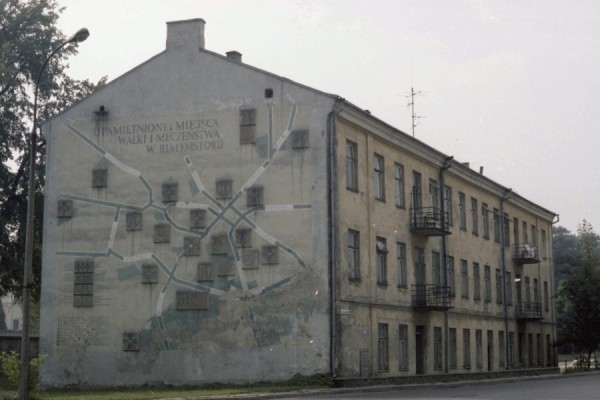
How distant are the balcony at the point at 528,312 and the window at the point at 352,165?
21.8m

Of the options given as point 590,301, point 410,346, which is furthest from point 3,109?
point 590,301

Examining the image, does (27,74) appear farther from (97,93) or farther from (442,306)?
(442,306)

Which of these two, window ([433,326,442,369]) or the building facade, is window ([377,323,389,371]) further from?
window ([433,326,442,369])

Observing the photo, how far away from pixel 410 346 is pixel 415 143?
8.30 meters

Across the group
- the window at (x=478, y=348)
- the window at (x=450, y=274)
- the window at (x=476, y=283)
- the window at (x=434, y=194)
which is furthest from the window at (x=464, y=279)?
the window at (x=434, y=194)

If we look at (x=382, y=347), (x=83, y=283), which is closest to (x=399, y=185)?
(x=382, y=347)

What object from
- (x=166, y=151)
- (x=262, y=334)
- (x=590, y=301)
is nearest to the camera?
(x=262, y=334)

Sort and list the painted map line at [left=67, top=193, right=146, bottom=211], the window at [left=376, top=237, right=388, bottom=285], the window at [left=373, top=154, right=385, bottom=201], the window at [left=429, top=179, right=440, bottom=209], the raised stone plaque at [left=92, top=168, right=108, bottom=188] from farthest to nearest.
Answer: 1. the window at [left=429, top=179, right=440, bottom=209]
2. the window at [left=373, top=154, right=385, bottom=201]
3. the window at [left=376, top=237, right=388, bottom=285]
4. the raised stone plaque at [left=92, top=168, right=108, bottom=188]
5. the painted map line at [left=67, top=193, right=146, bottom=211]

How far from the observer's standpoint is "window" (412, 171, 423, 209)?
136 feet

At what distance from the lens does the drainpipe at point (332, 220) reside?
32.2 meters

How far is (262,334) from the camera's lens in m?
32.9

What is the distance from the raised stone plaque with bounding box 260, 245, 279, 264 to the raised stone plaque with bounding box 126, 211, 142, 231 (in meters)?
5.02

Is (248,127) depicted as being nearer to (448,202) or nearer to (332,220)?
(332,220)

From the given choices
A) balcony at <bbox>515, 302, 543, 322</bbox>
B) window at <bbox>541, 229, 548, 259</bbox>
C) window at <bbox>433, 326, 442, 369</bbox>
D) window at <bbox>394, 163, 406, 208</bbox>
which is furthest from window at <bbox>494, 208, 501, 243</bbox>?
window at <bbox>394, 163, 406, 208</bbox>
